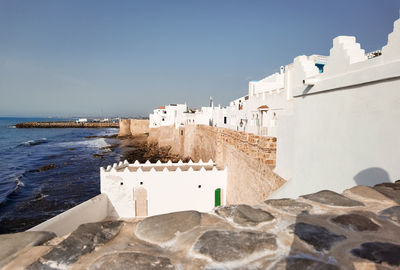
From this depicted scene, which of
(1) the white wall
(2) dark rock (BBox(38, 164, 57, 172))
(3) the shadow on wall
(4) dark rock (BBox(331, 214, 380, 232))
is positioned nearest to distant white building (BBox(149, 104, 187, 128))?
(2) dark rock (BBox(38, 164, 57, 172))

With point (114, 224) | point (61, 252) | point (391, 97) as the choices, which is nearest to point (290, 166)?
point (391, 97)

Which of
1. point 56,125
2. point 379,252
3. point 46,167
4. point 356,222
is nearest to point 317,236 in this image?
point 379,252

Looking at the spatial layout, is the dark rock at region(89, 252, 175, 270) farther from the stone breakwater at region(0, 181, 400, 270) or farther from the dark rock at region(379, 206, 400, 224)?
the dark rock at region(379, 206, 400, 224)

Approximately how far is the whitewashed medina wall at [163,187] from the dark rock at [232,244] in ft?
30.3

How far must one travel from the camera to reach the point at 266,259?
1398mm

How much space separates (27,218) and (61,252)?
15.5m

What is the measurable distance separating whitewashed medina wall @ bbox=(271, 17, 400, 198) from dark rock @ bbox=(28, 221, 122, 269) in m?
3.51

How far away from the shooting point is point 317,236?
5.43ft

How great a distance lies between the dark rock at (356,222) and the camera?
5.83 feet

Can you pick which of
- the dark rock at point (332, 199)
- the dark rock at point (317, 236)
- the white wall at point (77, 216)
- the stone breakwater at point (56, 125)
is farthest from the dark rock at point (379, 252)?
the stone breakwater at point (56, 125)

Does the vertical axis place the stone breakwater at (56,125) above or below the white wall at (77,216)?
above

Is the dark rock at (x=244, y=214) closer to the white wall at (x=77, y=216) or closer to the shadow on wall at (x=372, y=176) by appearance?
the shadow on wall at (x=372, y=176)

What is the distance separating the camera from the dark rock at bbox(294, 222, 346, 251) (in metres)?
1.55

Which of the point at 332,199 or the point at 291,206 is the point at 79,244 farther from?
the point at 332,199
